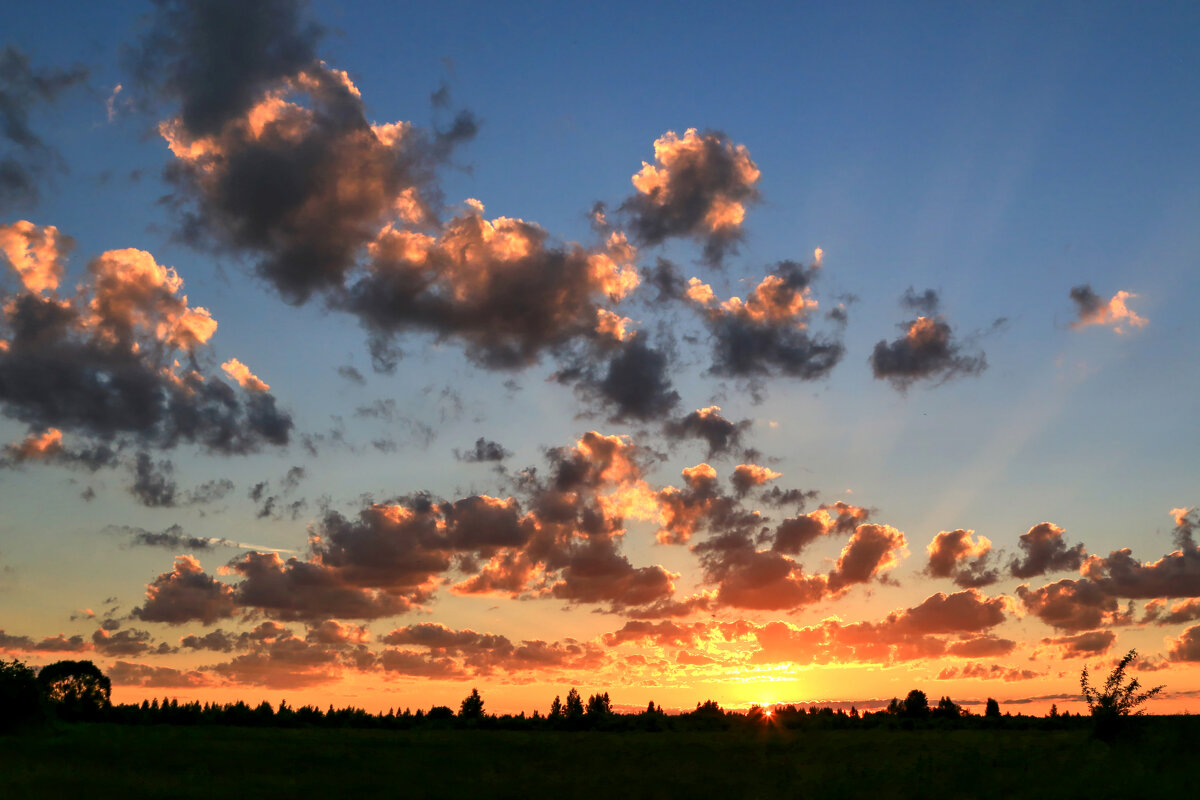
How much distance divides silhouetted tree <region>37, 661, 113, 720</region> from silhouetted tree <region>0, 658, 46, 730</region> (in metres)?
5.61

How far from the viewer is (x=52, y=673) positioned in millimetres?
93125

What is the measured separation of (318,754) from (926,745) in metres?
44.7

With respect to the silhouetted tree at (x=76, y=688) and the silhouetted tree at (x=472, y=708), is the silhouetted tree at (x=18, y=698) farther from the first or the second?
the silhouetted tree at (x=472, y=708)

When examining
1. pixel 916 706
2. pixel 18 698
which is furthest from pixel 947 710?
pixel 18 698

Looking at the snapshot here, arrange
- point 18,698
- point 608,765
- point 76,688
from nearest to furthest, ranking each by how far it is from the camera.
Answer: point 608,765, point 18,698, point 76,688

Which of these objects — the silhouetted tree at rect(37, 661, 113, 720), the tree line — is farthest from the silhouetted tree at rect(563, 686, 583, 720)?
the silhouetted tree at rect(37, 661, 113, 720)

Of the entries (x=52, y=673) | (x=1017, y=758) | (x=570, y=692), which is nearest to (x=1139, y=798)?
(x=1017, y=758)

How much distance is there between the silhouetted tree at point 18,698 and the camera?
81.6m

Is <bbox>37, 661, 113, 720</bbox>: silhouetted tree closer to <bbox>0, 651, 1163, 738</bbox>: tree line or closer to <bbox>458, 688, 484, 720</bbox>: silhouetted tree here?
<bbox>0, 651, 1163, 738</bbox>: tree line

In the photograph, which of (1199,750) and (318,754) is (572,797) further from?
(1199,750)

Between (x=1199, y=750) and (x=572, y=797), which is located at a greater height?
(x=1199, y=750)

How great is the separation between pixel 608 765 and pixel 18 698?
57.4m

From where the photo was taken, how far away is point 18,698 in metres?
82.6

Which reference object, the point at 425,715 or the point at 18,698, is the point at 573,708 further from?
the point at 18,698
